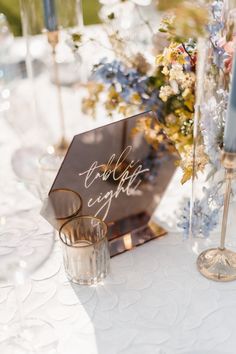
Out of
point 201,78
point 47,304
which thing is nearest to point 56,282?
point 47,304

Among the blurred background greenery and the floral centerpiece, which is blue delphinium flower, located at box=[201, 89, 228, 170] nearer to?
the floral centerpiece

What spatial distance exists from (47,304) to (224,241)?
0.36m

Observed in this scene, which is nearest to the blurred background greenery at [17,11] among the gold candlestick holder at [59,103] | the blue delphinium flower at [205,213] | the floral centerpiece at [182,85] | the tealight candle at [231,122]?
the gold candlestick holder at [59,103]

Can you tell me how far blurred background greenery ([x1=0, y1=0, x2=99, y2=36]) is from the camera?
8.66 ft

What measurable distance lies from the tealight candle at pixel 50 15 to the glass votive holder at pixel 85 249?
1.88 ft

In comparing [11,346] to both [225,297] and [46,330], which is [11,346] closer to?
[46,330]

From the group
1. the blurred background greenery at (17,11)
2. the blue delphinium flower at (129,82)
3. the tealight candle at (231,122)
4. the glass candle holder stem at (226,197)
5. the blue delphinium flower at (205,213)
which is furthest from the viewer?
the blurred background greenery at (17,11)

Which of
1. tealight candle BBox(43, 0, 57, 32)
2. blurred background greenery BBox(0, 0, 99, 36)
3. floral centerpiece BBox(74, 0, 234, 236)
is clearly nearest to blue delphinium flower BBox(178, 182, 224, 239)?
floral centerpiece BBox(74, 0, 234, 236)

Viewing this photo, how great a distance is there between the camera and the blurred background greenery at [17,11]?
8.66ft

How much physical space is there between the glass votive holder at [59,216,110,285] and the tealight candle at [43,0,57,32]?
1.88 feet

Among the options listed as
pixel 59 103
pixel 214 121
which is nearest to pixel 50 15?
pixel 59 103

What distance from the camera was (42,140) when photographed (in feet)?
4.94

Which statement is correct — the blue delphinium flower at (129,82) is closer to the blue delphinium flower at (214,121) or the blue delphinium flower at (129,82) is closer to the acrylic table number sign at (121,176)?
the acrylic table number sign at (121,176)

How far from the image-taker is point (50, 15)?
4.44 feet
